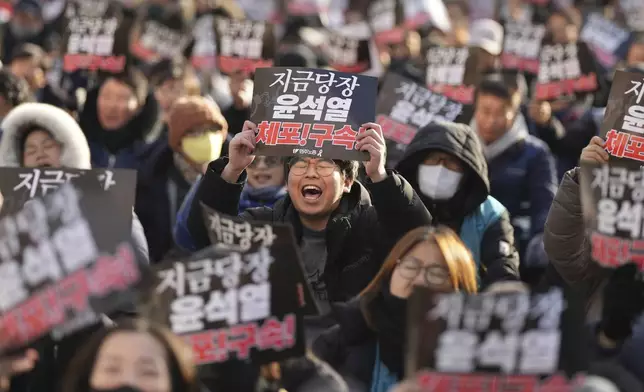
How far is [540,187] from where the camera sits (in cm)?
760

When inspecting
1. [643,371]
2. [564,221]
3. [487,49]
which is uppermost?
[487,49]

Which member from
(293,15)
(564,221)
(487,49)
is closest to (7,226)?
(564,221)

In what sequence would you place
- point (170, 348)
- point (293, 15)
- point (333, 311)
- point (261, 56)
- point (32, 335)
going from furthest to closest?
point (293, 15) < point (261, 56) < point (333, 311) < point (32, 335) < point (170, 348)

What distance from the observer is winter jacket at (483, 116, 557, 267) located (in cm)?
757

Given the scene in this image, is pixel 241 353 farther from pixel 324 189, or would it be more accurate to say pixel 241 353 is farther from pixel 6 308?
pixel 324 189

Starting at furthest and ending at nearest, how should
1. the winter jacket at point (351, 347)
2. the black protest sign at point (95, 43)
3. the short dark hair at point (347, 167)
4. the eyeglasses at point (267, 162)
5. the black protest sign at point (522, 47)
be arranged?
the black protest sign at point (522, 47), the black protest sign at point (95, 43), the eyeglasses at point (267, 162), the short dark hair at point (347, 167), the winter jacket at point (351, 347)

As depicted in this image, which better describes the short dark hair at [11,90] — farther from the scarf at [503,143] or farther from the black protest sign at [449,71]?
the scarf at [503,143]

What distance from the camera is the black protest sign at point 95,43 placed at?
1036 centimetres

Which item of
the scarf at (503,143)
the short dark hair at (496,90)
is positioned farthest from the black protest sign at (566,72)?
the scarf at (503,143)

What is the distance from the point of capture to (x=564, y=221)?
559 centimetres

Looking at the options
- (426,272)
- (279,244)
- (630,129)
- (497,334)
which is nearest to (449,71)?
(630,129)

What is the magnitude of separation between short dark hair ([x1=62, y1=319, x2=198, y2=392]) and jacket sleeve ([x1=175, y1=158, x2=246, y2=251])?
5.01ft

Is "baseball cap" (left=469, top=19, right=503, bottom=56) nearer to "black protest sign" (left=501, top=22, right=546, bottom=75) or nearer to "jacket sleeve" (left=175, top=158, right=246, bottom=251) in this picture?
"black protest sign" (left=501, top=22, right=546, bottom=75)

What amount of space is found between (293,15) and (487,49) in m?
4.56
